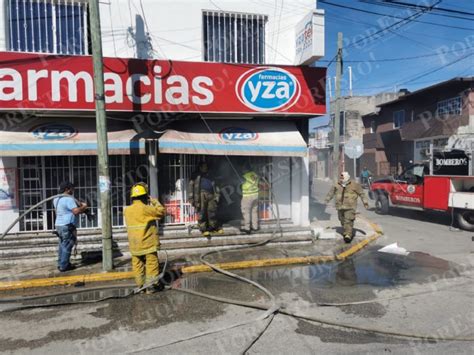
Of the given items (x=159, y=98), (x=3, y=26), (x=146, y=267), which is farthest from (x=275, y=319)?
(x=3, y=26)

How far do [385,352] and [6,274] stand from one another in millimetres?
6365

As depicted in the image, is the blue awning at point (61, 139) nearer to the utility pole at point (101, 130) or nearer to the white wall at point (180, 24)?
the utility pole at point (101, 130)

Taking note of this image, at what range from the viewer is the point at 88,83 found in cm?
769

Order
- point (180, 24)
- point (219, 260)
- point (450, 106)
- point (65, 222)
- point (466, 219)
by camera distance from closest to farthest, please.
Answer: point (65, 222), point (219, 260), point (180, 24), point (466, 219), point (450, 106)

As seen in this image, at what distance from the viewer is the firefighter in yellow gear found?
532 centimetres

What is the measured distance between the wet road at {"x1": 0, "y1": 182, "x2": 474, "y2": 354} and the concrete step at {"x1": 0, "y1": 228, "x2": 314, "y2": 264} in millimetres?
1435

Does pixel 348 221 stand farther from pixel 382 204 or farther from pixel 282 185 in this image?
pixel 382 204

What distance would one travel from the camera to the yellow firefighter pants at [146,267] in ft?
17.9

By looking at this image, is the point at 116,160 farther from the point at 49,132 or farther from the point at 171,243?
the point at 171,243

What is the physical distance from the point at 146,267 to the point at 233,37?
253 inches

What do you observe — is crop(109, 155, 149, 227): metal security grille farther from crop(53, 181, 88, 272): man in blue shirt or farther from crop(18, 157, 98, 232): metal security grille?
crop(53, 181, 88, 272): man in blue shirt

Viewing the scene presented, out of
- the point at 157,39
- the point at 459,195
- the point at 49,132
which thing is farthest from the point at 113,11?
the point at 459,195

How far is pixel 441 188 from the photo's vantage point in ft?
36.5

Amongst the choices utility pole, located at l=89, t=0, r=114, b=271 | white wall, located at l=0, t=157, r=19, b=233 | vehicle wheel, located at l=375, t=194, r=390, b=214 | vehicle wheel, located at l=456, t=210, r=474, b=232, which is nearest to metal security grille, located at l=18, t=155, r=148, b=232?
white wall, located at l=0, t=157, r=19, b=233
